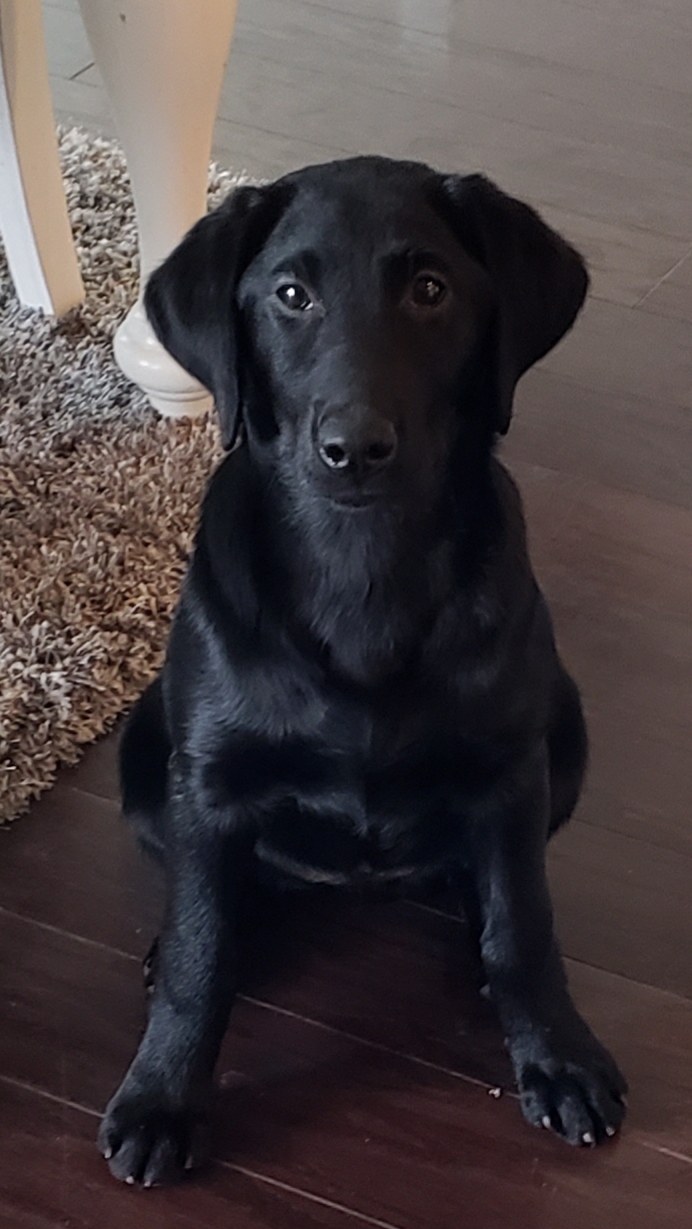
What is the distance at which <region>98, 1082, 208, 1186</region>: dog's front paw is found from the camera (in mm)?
1289

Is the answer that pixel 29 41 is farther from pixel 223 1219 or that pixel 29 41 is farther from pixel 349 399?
pixel 223 1219

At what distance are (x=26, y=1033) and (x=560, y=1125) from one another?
44 centimetres

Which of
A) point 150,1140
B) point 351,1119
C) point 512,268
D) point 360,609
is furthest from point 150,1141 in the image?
point 512,268

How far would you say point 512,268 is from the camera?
1.18m

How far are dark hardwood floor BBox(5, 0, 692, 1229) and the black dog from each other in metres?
0.05

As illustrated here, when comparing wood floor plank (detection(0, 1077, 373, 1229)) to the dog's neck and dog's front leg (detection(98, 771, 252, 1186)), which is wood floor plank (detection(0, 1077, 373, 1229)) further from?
the dog's neck

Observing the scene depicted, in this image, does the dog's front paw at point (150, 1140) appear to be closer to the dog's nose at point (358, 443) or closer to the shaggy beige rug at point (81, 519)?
the shaggy beige rug at point (81, 519)

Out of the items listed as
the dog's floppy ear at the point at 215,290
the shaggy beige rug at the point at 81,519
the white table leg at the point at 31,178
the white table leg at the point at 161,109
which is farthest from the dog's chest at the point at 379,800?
the white table leg at the point at 31,178

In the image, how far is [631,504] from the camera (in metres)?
2.00

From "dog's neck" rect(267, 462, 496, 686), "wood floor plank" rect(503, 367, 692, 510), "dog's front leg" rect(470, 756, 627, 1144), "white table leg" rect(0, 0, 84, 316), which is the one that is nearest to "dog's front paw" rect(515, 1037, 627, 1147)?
"dog's front leg" rect(470, 756, 627, 1144)

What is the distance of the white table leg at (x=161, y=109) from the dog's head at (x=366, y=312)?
2.11 feet

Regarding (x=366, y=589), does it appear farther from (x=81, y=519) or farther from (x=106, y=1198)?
(x=81, y=519)

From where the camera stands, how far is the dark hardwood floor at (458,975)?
1.30m

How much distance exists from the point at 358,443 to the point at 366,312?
0.33 ft
